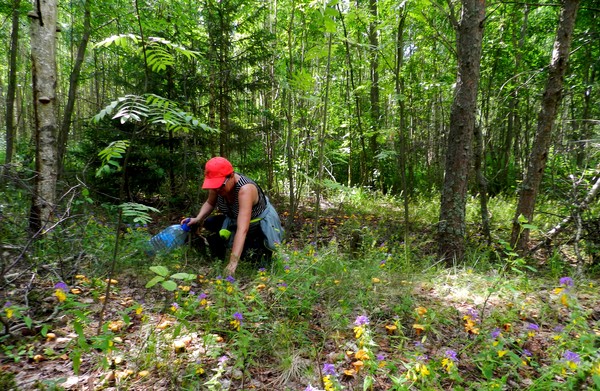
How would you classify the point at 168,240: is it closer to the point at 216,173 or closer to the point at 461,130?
the point at 216,173

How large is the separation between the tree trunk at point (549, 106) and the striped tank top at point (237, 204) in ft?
9.29

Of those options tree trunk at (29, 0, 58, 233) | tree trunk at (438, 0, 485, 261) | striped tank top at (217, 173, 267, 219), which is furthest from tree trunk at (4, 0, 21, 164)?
tree trunk at (438, 0, 485, 261)

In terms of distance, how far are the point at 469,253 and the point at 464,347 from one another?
2.53 m

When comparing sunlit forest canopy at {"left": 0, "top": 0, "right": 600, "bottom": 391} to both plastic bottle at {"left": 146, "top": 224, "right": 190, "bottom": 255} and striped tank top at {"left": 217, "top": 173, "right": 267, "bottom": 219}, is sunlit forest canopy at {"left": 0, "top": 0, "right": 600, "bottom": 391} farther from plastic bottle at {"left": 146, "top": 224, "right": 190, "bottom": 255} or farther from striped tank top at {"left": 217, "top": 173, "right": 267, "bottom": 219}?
striped tank top at {"left": 217, "top": 173, "right": 267, "bottom": 219}

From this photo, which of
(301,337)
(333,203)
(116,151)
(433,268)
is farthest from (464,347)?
(333,203)

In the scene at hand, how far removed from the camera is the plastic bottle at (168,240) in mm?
3729

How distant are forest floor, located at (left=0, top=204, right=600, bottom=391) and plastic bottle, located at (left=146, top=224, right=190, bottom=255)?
0.39 metres

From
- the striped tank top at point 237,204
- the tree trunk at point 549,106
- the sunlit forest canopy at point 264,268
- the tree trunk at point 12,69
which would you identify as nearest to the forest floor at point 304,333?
the sunlit forest canopy at point 264,268

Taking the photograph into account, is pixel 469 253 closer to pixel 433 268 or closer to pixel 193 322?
pixel 433 268

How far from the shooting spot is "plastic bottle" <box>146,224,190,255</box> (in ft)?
12.2

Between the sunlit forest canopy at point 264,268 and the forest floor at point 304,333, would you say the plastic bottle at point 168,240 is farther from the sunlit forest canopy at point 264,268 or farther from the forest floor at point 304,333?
the forest floor at point 304,333

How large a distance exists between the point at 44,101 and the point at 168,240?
184 centimetres

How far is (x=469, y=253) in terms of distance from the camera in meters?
4.39

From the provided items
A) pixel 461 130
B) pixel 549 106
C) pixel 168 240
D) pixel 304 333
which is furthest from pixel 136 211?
pixel 549 106
